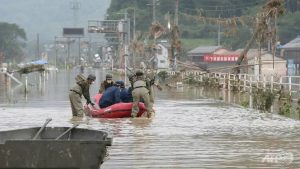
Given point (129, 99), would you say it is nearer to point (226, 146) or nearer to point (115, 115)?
point (115, 115)

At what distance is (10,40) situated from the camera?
177 m

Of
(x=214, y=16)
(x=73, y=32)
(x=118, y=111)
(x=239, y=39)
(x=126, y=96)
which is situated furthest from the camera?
(x=73, y=32)

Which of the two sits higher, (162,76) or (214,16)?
(214,16)

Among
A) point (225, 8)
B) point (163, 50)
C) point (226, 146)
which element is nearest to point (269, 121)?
point (226, 146)

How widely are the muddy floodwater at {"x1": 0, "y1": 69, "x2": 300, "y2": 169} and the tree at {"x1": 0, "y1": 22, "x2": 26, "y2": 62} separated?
144424 millimetres

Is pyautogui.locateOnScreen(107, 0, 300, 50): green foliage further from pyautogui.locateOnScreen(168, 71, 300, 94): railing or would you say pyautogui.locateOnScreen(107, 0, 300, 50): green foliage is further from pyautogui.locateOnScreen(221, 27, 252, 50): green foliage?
pyautogui.locateOnScreen(168, 71, 300, 94): railing

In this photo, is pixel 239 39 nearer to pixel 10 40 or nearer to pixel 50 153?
pixel 10 40

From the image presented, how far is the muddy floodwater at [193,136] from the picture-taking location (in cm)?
1344

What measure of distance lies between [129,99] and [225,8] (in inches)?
3707

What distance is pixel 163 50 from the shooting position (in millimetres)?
106562

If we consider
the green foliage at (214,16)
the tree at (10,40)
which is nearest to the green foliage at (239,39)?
the green foliage at (214,16)

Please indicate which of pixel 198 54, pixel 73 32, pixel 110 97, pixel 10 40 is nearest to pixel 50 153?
pixel 110 97

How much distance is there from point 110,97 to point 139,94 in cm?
123

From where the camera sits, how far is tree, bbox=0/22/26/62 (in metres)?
172
